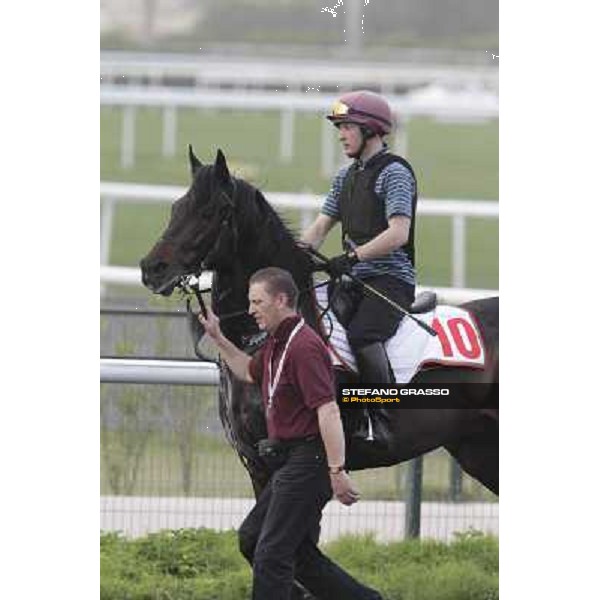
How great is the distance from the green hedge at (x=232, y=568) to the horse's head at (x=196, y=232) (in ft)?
4.44

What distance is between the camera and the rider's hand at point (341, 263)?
7.23 m

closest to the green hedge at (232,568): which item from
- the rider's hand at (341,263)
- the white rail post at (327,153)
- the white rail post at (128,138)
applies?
the rider's hand at (341,263)

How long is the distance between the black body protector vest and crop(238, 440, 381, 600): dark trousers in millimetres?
865

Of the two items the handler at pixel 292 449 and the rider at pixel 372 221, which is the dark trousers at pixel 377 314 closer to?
the rider at pixel 372 221

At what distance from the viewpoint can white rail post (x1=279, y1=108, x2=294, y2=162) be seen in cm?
Answer: 1251

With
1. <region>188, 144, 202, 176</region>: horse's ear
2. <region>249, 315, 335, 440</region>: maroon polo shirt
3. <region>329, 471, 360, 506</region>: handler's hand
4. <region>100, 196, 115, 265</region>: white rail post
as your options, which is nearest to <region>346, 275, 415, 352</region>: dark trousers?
<region>249, 315, 335, 440</region>: maroon polo shirt

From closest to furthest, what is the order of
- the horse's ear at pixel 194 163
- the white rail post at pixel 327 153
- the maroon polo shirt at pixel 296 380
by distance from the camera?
1. the maroon polo shirt at pixel 296 380
2. the horse's ear at pixel 194 163
3. the white rail post at pixel 327 153

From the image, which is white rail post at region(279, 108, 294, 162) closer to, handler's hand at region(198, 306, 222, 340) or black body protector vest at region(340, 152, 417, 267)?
black body protector vest at region(340, 152, 417, 267)

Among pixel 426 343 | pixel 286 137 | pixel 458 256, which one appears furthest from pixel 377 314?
pixel 286 137

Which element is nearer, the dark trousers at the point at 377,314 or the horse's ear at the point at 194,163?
the horse's ear at the point at 194,163

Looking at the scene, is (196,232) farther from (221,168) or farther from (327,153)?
(327,153)
